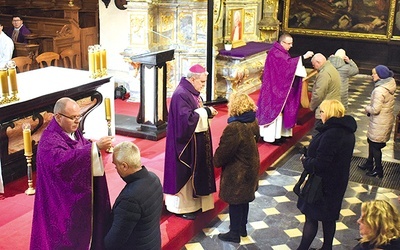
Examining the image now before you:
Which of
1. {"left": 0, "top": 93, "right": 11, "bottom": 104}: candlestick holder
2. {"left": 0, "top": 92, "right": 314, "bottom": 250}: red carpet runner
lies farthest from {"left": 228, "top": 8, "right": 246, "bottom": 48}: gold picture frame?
{"left": 0, "top": 93, "right": 11, "bottom": 104}: candlestick holder

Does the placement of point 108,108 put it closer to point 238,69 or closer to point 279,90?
point 279,90

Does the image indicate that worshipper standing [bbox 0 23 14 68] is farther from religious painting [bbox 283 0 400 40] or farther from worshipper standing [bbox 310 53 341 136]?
religious painting [bbox 283 0 400 40]

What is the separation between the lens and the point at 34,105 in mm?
5859

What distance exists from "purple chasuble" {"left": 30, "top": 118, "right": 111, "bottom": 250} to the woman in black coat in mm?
1962

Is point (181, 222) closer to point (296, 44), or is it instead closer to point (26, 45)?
point (26, 45)

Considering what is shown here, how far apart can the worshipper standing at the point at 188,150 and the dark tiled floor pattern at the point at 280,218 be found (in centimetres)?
46

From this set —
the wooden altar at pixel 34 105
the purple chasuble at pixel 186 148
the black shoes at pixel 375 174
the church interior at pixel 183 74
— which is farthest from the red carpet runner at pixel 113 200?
the black shoes at pixel 375 174

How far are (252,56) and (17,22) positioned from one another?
16.3 feet

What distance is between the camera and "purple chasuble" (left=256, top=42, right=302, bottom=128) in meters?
7.68

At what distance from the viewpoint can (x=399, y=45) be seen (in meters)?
14.4

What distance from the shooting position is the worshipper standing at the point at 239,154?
4922 millimetres

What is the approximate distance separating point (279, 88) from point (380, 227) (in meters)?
4.75

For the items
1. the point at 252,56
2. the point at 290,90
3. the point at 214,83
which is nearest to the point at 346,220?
the point at 290,90

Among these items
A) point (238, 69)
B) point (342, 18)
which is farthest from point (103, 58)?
point (342, 18)
